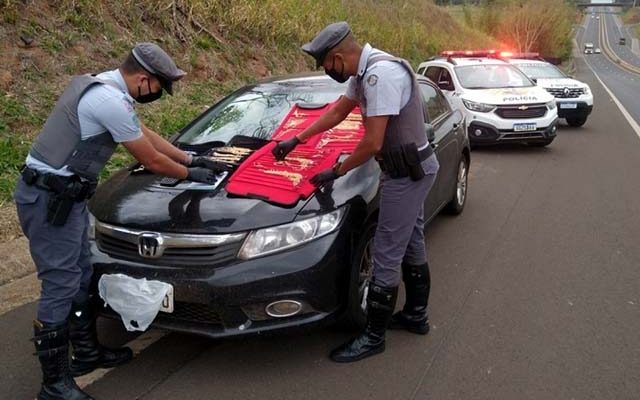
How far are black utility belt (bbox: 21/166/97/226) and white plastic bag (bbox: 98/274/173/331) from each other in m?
0.48

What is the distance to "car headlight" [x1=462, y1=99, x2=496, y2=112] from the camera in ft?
32.8

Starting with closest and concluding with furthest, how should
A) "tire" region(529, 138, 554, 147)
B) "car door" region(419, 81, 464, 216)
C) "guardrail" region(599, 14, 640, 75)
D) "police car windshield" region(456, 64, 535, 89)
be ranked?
1. "car door" region(419, 81, 464, 216)
2. "tire" region(529, 138, 554, 147)
3. "police car windshield" region(456, 64, 535, 89)
4. "guardrail" region(599, 14, 640, 75)

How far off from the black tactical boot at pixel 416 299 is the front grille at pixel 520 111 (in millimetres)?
7035

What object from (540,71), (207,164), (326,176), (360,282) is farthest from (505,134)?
(207,164)

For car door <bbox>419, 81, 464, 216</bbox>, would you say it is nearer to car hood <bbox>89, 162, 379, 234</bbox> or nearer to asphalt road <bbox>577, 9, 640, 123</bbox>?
car hood <bbox>89, 162, 379, 234</bbox>

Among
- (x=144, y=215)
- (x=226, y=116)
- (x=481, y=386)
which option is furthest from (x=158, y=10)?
(x=481, y=386)

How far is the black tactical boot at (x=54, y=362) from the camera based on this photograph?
2797mm

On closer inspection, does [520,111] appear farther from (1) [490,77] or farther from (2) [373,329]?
(2) [373,329]

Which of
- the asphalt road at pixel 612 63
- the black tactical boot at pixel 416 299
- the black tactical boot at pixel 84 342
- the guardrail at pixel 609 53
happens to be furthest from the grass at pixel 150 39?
the guardrail at pixel 609 53

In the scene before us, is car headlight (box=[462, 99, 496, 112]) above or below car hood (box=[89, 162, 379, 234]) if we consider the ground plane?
below

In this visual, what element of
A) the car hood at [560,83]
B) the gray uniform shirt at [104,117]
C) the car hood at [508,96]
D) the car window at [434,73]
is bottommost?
the car hood at [560,83]

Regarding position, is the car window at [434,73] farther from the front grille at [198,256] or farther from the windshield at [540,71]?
the front grille at [198,256]

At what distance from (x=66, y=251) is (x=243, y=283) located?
2.74ft

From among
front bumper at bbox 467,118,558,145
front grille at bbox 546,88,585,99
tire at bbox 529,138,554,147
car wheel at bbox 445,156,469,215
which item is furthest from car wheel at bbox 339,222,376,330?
front grille at bbox 546,88,585,99
